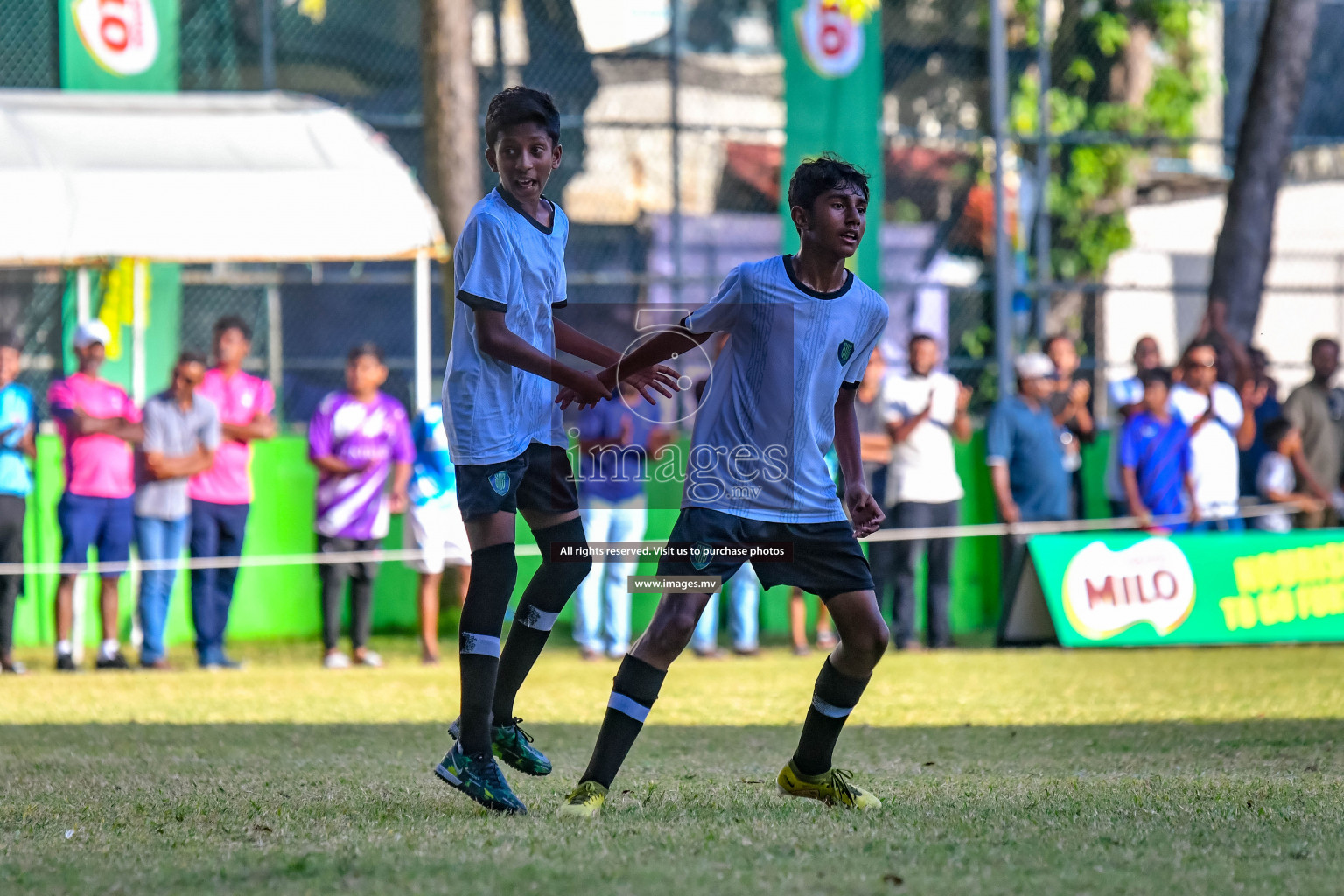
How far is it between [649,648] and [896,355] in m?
11.4

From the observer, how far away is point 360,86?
54.9 ft

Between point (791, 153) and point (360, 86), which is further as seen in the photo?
point (360, 86)

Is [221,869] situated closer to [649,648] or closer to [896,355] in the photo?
[649,648]

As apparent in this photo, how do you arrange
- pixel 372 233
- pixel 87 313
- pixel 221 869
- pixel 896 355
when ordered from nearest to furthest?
pixel 221 869
pixel 372 233
pixel 87 313
pixel 896 355

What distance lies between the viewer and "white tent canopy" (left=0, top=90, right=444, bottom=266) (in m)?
12.2

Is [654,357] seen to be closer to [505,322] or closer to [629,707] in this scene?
[505,322]

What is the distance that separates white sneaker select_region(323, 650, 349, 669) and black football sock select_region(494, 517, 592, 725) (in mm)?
6213

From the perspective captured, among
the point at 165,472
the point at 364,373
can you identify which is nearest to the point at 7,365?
the point at 165,472

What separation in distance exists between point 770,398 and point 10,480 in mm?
7597

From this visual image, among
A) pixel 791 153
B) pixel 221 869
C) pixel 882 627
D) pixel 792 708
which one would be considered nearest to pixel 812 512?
pixel 882 627

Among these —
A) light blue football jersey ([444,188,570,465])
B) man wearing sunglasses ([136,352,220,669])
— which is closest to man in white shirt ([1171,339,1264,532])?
man wearing sunglasses ([136,352,220,669])

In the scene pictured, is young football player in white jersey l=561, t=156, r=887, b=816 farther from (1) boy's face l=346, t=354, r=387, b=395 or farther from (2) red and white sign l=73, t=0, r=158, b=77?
(2) red and white sign l=73, t=0, r=158, b=77

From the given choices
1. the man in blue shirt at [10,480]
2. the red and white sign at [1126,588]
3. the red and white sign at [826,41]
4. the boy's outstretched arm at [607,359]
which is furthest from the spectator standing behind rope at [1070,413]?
the boy's outstretched arm at [607,359]

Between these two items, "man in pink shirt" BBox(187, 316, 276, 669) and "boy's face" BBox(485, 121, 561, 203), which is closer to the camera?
"boy's face" BBox(485, 121, 561, 203)
